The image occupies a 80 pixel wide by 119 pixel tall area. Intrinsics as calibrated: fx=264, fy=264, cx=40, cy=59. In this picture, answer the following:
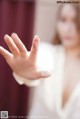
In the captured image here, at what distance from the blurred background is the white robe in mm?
31

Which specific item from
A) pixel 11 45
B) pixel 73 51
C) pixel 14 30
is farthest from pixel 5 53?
pixel 73 51

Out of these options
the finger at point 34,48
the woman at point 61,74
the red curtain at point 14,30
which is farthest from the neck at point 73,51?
the finger at point 34,48

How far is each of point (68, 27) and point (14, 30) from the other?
0.16 meters

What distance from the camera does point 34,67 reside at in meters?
0.65

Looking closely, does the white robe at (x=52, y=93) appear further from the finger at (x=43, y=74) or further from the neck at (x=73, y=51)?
the finger at (x=43, y=74)

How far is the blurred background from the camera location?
748mm

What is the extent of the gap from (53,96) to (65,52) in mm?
148

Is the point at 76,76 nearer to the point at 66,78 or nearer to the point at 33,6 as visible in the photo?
the point at 66,78

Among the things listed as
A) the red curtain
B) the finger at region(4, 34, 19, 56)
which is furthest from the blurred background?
the finger at region(4, 34, 19, 56)

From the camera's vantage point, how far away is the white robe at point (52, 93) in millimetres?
787

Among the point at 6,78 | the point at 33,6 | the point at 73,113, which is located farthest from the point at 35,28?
the point at 73,113

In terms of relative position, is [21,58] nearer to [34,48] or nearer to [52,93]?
[34,48]

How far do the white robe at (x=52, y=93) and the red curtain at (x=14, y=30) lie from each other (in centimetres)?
4

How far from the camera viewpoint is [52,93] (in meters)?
0.83
